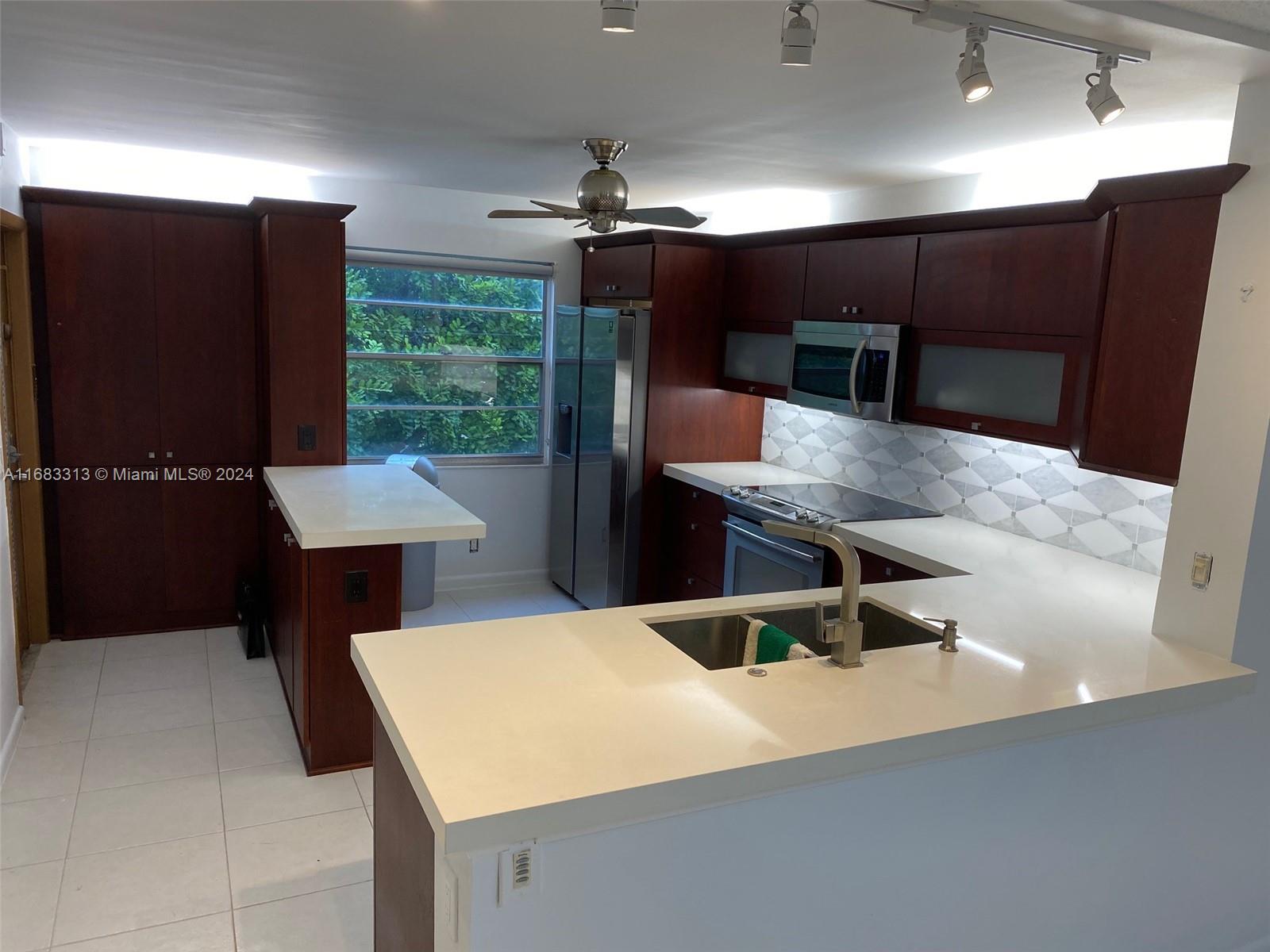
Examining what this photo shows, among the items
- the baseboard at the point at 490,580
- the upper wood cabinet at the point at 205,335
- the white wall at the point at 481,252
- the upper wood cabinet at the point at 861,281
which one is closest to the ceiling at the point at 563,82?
the upper wood cabinet at the point at 861,281

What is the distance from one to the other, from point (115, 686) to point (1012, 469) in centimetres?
401

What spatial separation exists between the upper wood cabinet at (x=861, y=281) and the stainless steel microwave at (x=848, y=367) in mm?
83

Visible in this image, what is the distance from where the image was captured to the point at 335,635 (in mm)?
3316

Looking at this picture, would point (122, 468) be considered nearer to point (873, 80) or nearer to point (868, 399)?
point (868, 399)

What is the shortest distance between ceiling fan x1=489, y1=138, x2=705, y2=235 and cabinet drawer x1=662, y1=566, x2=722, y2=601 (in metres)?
1.91

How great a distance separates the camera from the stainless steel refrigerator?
15.8 ft

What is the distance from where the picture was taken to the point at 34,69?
9.05 ft

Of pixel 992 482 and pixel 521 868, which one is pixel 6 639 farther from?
pixel 992 482

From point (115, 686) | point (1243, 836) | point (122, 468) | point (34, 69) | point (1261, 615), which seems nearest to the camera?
point (1261, 615)

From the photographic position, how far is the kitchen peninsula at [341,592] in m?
3.19

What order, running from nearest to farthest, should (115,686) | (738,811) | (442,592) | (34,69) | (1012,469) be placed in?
(738,811)
(34,69)
(1012,469)
(115,686)
(442,592)

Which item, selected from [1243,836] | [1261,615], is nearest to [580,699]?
[1261,615]

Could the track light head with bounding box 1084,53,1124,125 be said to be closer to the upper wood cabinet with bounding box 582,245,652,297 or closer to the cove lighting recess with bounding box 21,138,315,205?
the upper wood cabinet with bounding box 582,245,652,297

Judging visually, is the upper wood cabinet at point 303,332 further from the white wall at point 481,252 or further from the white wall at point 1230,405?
the white wall at point 1230,405
